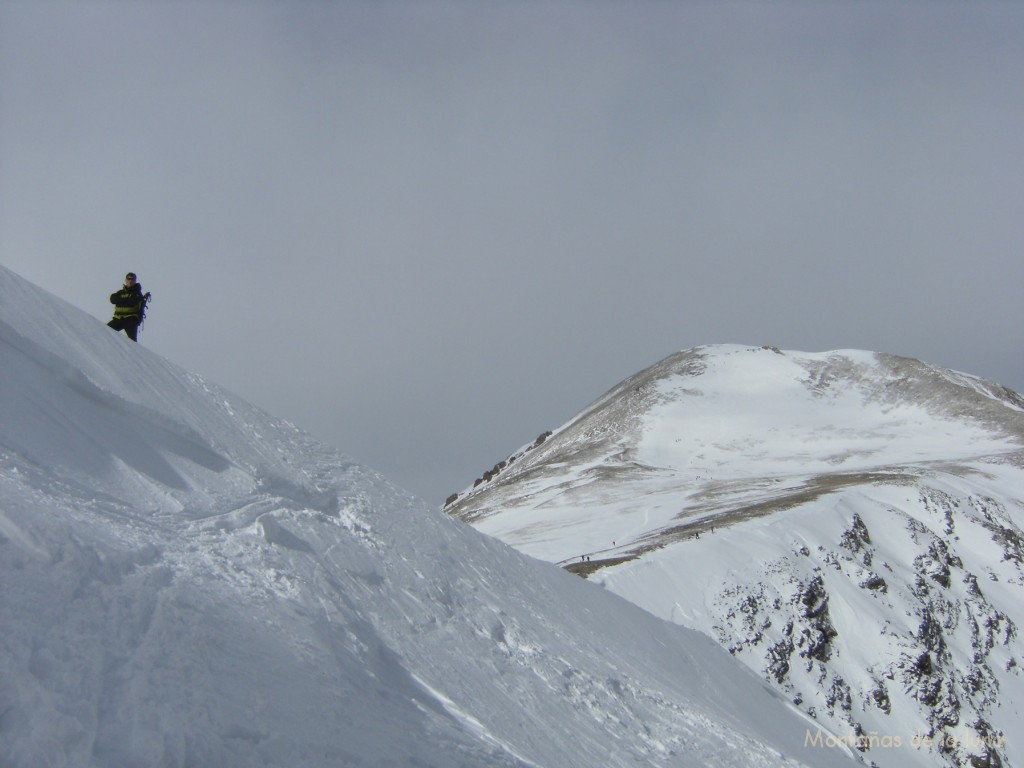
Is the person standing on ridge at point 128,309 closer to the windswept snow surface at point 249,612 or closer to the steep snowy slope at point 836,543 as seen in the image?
the windswept snow surface at point 249,612

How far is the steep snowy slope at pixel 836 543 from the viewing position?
28.7 m

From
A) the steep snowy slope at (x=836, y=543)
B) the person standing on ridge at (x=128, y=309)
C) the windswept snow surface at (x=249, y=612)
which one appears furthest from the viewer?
the steep snowy slope at (x=836, y=543)

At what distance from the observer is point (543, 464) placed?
2680 inches

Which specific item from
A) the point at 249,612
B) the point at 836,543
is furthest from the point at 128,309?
the point at 836,543

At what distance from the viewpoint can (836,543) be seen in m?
35.4

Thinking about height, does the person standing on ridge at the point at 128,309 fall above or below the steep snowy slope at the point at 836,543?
below

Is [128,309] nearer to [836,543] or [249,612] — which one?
[249,612]

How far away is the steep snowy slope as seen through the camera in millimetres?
28719

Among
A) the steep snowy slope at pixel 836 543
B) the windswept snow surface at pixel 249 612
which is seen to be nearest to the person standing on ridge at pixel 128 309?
the windswept snow surface at pixel 249 612

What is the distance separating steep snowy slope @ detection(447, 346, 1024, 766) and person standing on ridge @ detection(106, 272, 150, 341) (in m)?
16.1

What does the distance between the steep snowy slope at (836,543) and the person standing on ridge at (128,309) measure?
16.1m

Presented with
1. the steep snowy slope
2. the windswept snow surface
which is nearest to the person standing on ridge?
the windswept snow surface

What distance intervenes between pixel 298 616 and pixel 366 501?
158 inches

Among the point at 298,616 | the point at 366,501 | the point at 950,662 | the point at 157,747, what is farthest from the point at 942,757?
the point at 157,747
